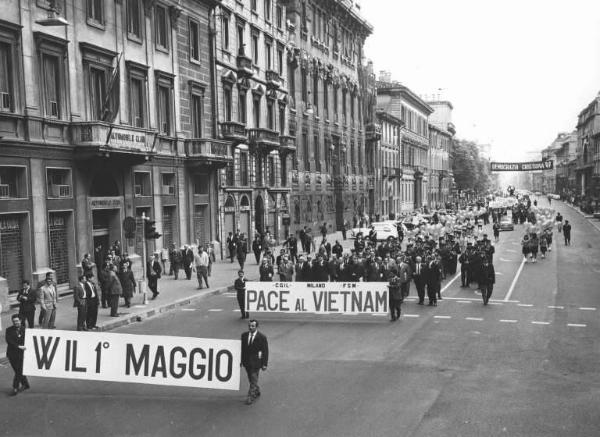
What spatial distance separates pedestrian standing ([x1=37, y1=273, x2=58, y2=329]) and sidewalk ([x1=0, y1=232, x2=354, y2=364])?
42.9 inches

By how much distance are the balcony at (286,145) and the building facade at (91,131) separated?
12.8 meters

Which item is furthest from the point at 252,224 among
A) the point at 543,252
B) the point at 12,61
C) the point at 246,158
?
the point at 12,61

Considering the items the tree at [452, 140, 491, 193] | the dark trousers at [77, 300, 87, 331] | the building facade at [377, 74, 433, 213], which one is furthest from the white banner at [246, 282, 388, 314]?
the tree at [452, 140, 491, 193]

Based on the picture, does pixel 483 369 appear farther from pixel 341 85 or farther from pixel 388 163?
pixel 388 163

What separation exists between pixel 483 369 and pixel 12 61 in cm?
1832

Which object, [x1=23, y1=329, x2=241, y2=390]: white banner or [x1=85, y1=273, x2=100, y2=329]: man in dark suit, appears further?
[x1=85, y1=273, x2=100, y2=329]: man in dark suit

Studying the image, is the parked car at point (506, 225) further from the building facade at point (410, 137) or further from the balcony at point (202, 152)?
Result: the balcony at point (202, 152)

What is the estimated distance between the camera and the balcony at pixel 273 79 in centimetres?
4469

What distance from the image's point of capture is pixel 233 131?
3772 centimetres

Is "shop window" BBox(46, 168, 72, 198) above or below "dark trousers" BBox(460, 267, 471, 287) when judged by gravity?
above

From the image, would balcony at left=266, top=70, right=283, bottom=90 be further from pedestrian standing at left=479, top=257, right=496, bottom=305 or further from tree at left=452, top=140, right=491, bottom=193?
tree at left=452, top=140, right=491, bottom=193

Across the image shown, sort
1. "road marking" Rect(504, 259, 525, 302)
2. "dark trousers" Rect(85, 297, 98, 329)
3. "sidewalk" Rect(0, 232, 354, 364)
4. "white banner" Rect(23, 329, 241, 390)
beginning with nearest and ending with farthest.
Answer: "white banner" Rect(23, 329, 241, 390) → "dark trousers" Rect(85, 297, 98, 329) → "sidewalk" Rect(0, 232, 354, 364) → "road marking" Rect(504, 259, 525, 302)

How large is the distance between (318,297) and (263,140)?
24.7 m

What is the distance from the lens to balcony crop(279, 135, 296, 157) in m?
47.1
